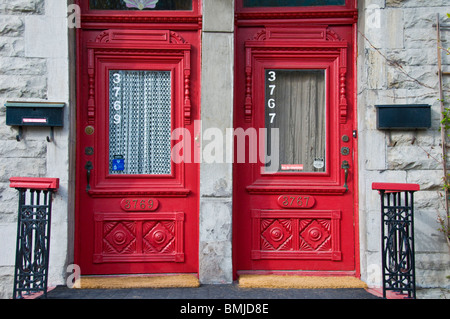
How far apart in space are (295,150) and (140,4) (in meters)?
2.44

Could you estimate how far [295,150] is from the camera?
505 cm

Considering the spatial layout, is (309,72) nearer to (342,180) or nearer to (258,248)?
(342,180)

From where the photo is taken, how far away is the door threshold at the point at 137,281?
15.0ft

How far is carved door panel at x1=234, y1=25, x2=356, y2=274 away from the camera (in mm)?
4926

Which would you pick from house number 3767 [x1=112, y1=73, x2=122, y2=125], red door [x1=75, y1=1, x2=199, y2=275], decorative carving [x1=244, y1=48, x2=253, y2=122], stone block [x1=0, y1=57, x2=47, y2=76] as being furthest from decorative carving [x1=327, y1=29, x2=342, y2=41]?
stone block [x1=0, y1=57, x2=47, y2=76]

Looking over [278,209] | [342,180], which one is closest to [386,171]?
[342,180]

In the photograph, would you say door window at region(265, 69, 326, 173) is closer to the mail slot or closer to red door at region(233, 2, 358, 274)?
red door at region(233, 2, 358, 274)

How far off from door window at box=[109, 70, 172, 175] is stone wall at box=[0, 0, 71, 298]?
54cm

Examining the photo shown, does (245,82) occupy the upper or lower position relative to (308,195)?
upper

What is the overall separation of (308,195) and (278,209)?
376 millimetres

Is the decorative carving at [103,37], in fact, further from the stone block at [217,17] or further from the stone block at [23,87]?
the stone block at [217,17]

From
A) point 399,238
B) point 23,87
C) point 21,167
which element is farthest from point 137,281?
point 399,238

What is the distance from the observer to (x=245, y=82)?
16.4ft
